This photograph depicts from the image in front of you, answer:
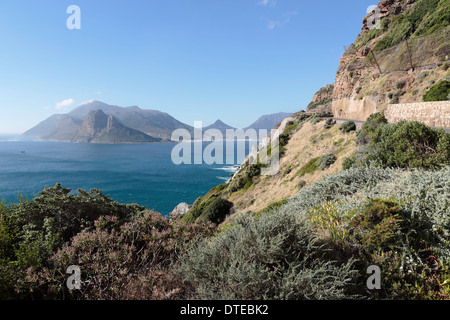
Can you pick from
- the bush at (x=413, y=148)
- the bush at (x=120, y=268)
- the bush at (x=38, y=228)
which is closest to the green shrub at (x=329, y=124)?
the bush at (x=413, y=148)

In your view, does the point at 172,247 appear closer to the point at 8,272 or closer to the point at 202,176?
the point at 8,272

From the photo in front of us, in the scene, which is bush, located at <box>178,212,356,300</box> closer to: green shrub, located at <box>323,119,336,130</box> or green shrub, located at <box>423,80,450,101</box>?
green shrub, located at <box>423,80,450,101</box>

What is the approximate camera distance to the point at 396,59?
112 ft

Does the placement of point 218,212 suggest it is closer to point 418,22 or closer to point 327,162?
point 327,162

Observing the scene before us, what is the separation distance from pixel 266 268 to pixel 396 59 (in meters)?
44.2

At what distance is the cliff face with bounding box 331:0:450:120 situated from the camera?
2764 cm

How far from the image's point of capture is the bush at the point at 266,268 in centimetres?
338

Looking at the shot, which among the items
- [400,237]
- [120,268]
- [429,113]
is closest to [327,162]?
[429,113]

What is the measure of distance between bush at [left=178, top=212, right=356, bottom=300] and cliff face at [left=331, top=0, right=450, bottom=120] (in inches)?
1161

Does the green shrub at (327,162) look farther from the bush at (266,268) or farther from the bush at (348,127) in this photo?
the bush at (266,268)

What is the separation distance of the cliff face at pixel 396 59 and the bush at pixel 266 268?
1161 inches

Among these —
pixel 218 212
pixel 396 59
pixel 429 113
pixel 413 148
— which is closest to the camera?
pixel 413 148

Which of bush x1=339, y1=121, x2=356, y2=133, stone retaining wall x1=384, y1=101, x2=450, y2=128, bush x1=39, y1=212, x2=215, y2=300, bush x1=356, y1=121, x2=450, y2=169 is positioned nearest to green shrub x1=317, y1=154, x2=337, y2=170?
stone retaining wall x1=384, y1=101, x2=450, y2=128
